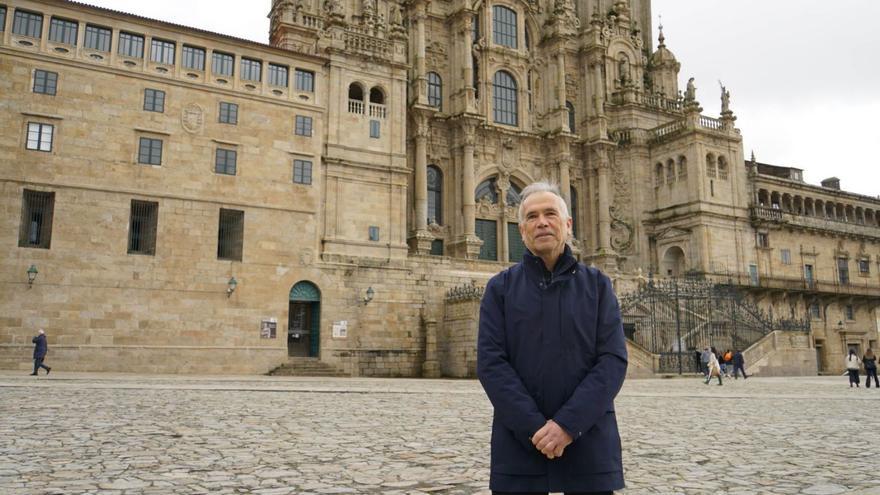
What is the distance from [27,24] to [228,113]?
8456 mm

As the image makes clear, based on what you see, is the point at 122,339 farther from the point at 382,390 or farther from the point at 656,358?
the point at 656,358

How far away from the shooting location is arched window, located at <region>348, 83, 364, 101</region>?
37.6 meters

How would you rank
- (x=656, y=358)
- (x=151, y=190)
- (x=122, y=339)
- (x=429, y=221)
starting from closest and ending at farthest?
1. (x=122, y=339)
2. (x=151, y=190)
3. (x=656, y=358)
4. (x=429, y=221)

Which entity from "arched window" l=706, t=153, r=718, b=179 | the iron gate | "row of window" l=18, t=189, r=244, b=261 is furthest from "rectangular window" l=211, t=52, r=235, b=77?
"arched window" l=706, t=153, r=718, b=179

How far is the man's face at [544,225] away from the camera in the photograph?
4039 millimetres

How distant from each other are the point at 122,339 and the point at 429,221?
2074 centimetres

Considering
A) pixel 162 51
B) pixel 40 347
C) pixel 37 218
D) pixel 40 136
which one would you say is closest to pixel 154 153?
pixel 40 136

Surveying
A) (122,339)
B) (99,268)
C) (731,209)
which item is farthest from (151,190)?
(731,209)

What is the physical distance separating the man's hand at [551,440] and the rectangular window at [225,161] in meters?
30.3

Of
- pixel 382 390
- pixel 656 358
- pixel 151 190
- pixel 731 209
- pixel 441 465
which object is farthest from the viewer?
pixel 731 209

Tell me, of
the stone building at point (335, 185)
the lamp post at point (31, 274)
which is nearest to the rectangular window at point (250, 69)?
the stone building at point (335, 185)

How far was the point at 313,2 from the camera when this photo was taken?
135ft

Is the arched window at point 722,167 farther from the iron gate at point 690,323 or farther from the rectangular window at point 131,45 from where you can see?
the rectangular window at point 131,45

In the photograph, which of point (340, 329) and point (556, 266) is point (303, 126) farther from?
point (556, 266)
